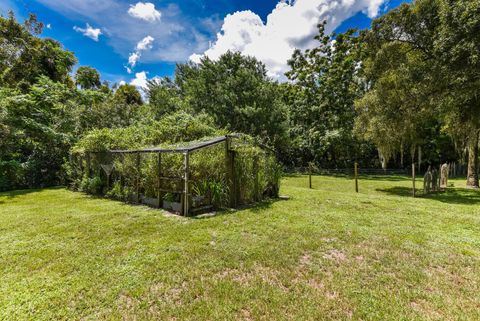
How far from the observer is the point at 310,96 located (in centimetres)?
2147

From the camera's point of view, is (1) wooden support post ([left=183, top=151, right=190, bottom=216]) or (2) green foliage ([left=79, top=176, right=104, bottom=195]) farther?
(2) green foliage ([left=79, top=176, right=104, bottom=195])

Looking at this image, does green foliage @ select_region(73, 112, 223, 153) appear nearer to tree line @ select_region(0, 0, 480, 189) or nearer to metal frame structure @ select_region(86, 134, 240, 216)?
metal frame structure @ select_region(86, 134, 240, 216)

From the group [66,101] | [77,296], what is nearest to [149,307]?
[77,296]

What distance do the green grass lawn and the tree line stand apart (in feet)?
18.5

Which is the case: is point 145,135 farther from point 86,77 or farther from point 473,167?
point 86,77

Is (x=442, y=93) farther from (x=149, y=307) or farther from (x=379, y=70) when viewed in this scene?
(x=149, y=307)

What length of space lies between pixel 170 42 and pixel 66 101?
712 cm

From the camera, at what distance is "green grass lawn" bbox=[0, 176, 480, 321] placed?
92.9 inches

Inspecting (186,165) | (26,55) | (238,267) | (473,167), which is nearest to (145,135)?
(186,165)

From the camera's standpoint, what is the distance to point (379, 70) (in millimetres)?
10352

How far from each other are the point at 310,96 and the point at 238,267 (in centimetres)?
2083

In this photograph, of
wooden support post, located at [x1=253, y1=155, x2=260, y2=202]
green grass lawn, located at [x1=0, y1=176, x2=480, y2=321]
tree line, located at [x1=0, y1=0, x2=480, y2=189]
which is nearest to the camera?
green grass lawn, located at [x1=0, y1=176, x2=480, y2=321]

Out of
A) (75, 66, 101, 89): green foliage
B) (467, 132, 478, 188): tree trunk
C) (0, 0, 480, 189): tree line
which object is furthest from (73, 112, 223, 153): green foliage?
(75, 66, 101, 89): green foliage

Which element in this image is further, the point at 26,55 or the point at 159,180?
the point at 26,55
